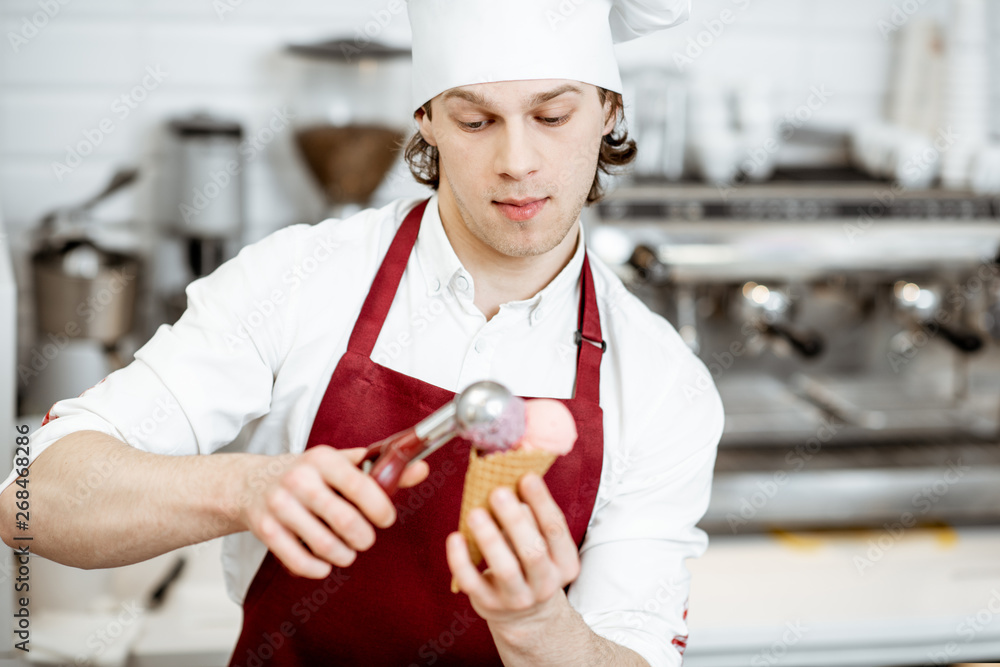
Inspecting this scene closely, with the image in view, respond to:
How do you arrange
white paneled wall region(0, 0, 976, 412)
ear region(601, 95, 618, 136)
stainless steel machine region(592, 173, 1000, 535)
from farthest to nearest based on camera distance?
1. white paneled wall region(0, 0, 976, 412)
2. stainless steel machine region(592, 173, 1000, 535)
3. ear region(601, 95, 618, 136)

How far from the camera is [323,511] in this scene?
0.91 meters

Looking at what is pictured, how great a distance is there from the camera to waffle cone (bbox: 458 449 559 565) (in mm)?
959

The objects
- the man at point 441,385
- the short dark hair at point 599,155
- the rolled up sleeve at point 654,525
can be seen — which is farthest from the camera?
the short dark hair at point 599,155

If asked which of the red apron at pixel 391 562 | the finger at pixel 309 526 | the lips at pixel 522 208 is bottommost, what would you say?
the red apron at pixel 391 562

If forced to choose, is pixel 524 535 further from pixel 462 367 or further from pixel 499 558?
pixel 462 367

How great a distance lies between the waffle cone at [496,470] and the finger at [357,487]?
0.11 meters

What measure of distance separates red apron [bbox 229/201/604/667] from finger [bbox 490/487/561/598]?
1.33 feet

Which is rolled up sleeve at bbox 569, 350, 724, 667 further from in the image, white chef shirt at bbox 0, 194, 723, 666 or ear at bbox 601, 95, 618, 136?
ear at bbox 601, 95, 618, 136

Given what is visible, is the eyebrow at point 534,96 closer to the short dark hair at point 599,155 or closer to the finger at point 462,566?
the short dark hair at point 599,155

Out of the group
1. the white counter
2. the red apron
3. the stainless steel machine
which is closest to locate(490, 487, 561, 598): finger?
the red apron

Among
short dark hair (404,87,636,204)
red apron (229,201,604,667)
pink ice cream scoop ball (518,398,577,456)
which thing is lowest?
red apron (229,201,604,667)

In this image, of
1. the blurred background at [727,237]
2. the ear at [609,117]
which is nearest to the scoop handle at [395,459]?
the ear at [609,117]

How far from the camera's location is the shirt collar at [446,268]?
56.5 inches

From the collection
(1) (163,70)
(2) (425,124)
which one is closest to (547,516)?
(2) (425,124)
